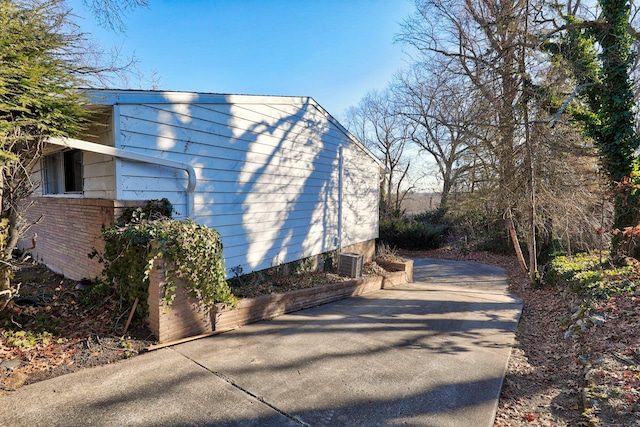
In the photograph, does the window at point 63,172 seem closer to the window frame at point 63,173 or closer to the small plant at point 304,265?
the window frame at point 63,173

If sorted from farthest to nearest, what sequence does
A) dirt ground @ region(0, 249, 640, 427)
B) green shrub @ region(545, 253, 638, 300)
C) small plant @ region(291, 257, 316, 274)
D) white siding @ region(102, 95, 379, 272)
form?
small plant @ region(291, 257, 316, 274) → green shrub @ region(545, 253, 638, 300) → white siding @ region(102, 95, 379, 272) → dirt ground @ region(0, 249, 640, 427)

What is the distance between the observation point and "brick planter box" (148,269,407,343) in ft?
12.5

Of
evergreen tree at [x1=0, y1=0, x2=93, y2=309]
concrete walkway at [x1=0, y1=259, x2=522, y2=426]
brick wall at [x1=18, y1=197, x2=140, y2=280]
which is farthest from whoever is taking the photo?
brick wall at [x1=18, y1=197, x2=140, y2=280]

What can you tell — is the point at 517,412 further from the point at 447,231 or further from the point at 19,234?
the point at 447,231

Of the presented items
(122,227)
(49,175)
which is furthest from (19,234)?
(49,175)

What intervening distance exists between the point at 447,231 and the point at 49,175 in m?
19.0

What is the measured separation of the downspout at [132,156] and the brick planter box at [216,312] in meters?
1.52

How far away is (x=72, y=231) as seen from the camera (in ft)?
17.0

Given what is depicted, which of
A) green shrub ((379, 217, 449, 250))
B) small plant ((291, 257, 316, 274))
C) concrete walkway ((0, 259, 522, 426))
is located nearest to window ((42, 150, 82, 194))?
concrete walkway ((0, 259, 522, 426))

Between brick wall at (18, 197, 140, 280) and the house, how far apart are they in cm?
2

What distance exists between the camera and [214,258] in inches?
164

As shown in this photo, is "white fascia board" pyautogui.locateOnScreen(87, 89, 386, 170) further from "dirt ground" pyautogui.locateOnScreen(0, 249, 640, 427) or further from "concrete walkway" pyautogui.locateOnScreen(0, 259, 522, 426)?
"concrete walkway" pyautogui.locateOnScreen(0, 259, 522, 426)

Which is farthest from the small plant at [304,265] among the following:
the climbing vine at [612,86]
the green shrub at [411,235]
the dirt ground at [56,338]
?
the green shrub at [411,235]

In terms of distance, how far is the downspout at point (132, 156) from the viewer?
3757 mm
